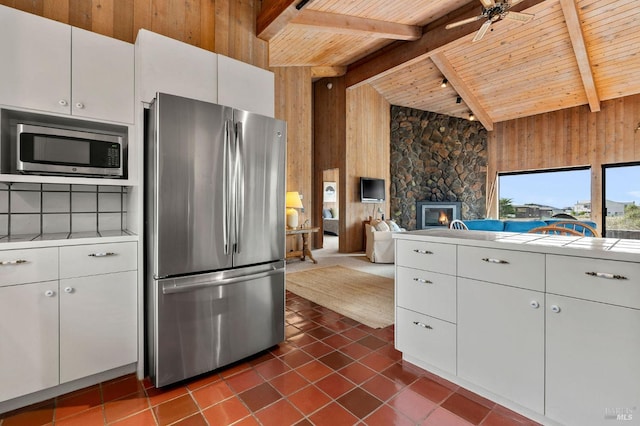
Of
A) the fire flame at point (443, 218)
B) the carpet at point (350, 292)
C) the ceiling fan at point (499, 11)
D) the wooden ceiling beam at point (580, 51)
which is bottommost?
the carpet at point (350, 292)

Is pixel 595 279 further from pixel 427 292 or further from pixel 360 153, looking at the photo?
pixel 360 153

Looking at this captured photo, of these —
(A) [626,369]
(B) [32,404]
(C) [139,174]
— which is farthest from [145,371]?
(A) [626,369]

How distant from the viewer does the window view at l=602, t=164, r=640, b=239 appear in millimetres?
6262

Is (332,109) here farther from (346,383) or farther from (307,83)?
(346,383)

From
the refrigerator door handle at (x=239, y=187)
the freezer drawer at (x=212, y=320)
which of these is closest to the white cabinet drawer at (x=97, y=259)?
the freezer drawer at (x=212, y=320)

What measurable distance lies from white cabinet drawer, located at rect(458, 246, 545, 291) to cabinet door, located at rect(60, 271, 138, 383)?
6.73 feet

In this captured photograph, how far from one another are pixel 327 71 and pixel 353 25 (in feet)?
7.52

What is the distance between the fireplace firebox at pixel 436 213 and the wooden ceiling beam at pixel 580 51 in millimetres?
3490

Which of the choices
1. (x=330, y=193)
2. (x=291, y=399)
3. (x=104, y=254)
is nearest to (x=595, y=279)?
(x=291, y=399)

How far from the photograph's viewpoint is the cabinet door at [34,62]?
1612 millimetres

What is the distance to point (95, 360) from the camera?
1797mm

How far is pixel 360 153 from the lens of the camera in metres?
7.29

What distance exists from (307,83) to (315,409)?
6312 mm

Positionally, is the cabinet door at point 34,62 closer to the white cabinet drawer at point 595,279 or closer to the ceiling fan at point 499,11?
the white cabinet drawer at point 595,279
